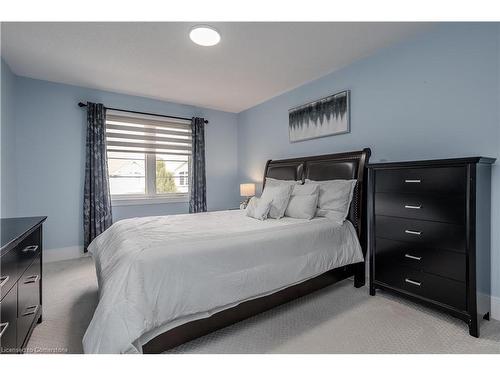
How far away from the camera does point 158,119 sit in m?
4.16

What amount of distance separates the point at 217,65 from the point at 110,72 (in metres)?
1.42

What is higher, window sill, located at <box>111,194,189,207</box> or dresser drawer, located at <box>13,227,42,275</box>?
window sill, located at <box>111,194,189,207</box>

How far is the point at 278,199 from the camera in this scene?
9.02 ft

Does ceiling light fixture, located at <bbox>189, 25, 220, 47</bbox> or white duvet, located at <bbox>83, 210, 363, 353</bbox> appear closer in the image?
white duvet, located at <bbox>83, 210, 363, 353</bbox>

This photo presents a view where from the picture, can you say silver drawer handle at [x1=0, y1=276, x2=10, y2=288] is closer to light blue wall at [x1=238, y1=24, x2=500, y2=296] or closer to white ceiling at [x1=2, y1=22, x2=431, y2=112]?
white ceiling at [x1=2, y1=22, x2=431, y2=112]

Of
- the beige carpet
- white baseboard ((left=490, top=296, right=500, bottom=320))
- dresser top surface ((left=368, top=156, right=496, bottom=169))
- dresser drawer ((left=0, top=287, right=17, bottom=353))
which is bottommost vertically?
the beige carpet

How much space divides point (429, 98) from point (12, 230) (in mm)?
3425

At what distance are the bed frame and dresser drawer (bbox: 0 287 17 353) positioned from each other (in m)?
0.64

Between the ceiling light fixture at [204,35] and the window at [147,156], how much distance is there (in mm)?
2110

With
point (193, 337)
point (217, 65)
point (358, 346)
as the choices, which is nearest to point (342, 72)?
point (217, 65)

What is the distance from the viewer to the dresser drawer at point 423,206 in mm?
1784

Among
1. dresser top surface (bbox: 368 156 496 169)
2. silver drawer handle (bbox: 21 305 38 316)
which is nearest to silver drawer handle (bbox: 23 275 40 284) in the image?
silver drawer handle (bbox: 21 305 38 316)

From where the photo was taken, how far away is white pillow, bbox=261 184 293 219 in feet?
8.86

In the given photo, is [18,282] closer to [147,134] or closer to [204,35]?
[204,35]
